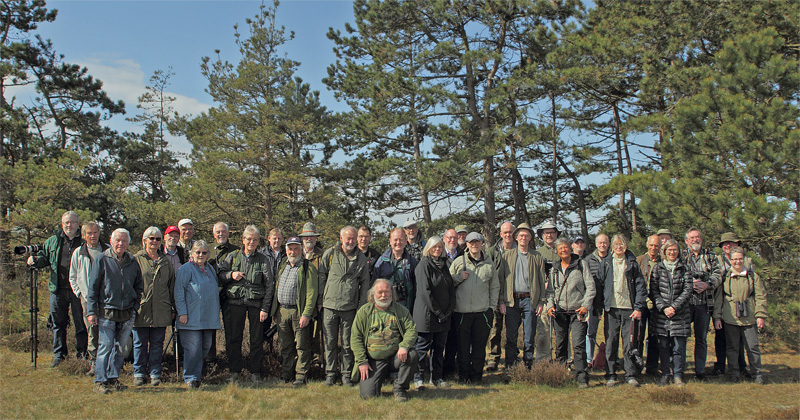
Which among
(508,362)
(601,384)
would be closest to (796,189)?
(601,384)

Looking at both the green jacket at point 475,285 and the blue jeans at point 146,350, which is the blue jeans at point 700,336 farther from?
the blue jeans at point 146,350

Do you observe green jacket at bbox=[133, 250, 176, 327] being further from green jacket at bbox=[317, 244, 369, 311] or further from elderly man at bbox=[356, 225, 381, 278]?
elderly man at bbox=[356, 225, 381, 278]

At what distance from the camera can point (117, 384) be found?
561 centimetres

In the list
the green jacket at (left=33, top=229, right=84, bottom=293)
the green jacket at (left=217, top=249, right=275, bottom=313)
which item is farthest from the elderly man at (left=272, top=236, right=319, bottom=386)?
the green jacket at (left=33, top=229, right=84, bottom=293)

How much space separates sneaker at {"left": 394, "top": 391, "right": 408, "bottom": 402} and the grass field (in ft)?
0.25

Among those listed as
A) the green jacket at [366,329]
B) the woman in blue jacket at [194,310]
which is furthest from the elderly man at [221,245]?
the green jacket at [366,329]

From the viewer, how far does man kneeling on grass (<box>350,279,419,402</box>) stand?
5.42 m

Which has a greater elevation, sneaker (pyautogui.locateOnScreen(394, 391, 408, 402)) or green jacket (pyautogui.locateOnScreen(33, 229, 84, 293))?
green jacket (pyautogui.locateOnScreen(33, 229, 84, 293))

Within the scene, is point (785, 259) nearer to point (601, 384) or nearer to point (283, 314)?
point (601, 384)

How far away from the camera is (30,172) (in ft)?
43.9

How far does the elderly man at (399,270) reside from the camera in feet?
20.5

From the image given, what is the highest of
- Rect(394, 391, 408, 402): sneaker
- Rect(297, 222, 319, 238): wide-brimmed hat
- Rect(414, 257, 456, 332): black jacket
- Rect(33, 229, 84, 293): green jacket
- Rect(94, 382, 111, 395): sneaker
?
Rect(297, 222, 319, 238): wide-brimmed hat

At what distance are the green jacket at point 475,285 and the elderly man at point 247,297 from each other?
2385 mm

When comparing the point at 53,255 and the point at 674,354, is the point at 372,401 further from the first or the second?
the point at 53,255
